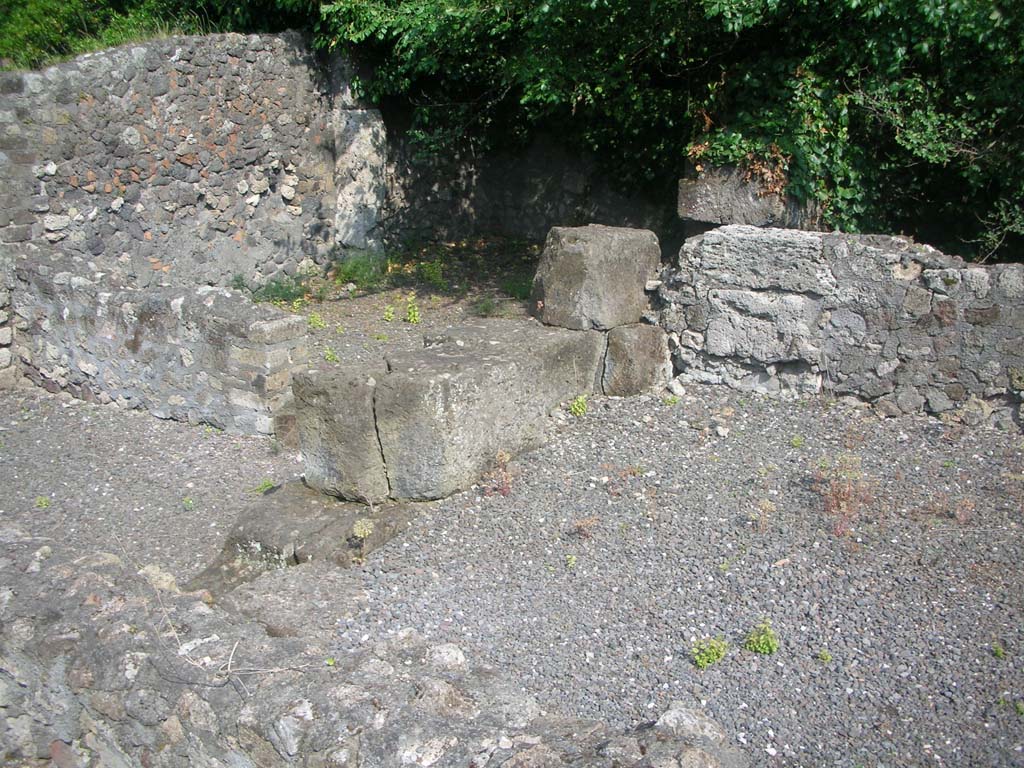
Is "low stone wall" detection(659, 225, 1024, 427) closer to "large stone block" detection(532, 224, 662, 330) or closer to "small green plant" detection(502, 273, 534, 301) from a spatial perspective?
"large stone block" detection(532, 224, 662, 330)

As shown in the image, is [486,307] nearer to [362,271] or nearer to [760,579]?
[362,271]

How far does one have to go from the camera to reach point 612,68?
336 inches

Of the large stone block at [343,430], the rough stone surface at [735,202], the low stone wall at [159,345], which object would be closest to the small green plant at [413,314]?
the low stone wall at [159,345]

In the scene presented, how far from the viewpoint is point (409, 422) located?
5.12m

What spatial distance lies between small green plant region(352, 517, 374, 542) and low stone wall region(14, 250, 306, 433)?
204 centimetres

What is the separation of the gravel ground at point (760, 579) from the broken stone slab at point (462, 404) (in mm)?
172

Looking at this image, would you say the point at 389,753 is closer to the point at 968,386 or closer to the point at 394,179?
the point at 968,386

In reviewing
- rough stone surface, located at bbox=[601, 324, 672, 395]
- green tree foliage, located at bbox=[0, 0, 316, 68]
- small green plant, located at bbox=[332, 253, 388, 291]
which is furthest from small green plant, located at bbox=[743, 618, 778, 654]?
green tree foliage, located at bbox=[0, 0, 316, 68]

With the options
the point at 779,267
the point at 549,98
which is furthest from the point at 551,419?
the point at 549,98

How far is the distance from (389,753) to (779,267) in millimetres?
4198

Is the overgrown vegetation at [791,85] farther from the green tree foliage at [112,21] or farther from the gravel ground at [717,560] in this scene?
the gravel ground at [717,560]

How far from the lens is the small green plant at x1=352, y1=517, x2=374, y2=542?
4875mm

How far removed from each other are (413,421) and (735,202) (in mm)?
4067

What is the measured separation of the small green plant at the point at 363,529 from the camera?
192 inches
